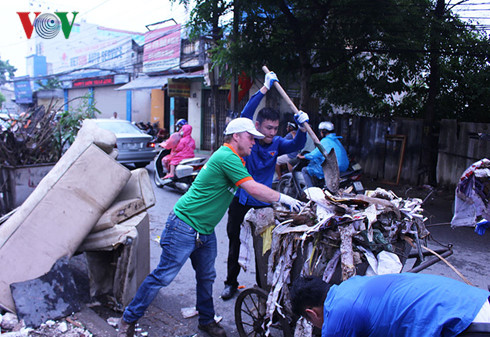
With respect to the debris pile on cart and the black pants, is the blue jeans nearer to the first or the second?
the debris pile on cart

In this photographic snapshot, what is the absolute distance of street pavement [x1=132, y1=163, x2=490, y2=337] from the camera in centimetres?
363

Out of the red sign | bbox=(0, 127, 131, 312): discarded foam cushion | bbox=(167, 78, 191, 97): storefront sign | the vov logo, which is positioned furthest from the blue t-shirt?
the red sign

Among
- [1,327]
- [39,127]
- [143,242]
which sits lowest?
[1,327]

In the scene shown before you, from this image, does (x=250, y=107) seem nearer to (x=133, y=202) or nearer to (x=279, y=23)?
(x=133, y=202)

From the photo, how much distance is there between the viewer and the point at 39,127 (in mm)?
6184

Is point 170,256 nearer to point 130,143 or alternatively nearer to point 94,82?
point 130,143

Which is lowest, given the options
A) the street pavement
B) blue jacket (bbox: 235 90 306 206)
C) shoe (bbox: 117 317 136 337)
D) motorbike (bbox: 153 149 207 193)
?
the street pavement

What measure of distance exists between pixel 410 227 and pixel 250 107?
87.2 inches

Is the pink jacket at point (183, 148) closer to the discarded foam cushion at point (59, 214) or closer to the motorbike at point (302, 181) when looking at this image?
the motorbike at point (302, 181)

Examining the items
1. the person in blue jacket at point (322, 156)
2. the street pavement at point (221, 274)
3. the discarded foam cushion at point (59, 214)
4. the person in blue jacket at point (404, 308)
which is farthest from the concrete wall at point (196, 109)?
the person in blue jacket at point (404, 308)

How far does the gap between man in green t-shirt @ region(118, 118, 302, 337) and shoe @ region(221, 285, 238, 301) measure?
715mm

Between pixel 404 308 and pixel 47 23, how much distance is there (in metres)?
15.0

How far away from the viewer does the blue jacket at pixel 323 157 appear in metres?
6.45

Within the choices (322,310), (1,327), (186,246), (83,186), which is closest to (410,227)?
(322,310)
